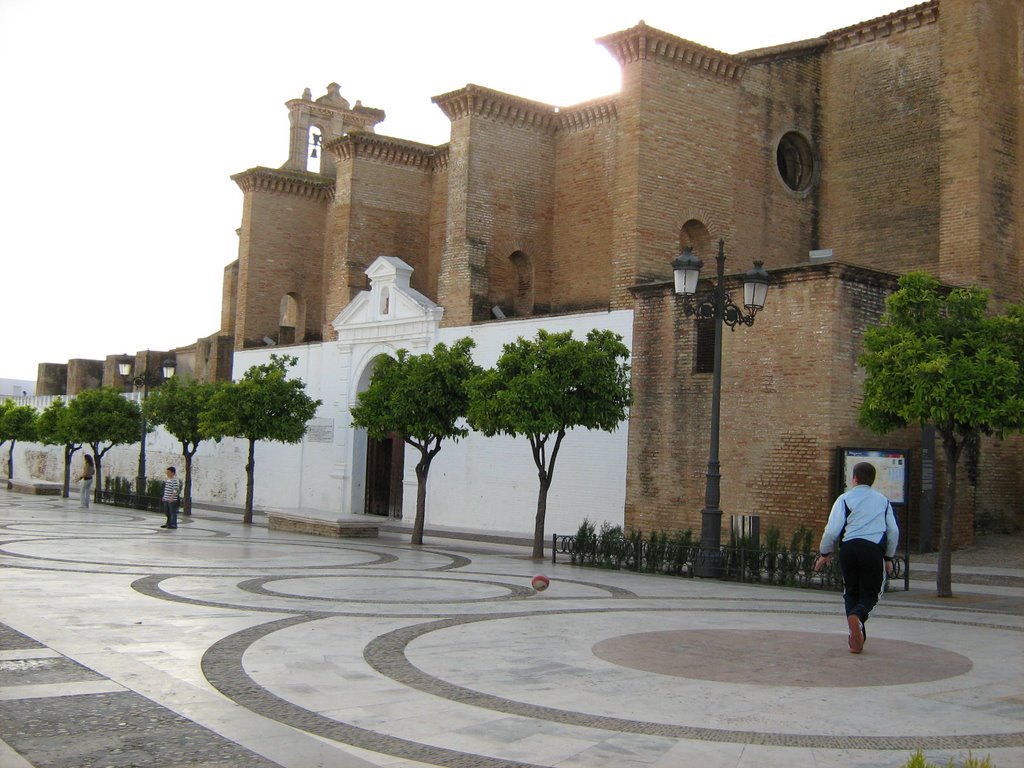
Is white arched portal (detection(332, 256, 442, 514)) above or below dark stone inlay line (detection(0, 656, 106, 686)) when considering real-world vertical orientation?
above

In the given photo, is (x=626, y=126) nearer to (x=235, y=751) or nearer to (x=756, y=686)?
(x=756, y=686)

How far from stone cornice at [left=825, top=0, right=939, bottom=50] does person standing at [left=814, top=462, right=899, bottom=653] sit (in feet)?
55.0

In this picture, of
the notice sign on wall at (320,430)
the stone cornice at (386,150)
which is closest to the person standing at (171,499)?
the notice sign on wall at (320,430)

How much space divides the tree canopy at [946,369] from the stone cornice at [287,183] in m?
24.0

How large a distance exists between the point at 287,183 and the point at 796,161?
16.4m

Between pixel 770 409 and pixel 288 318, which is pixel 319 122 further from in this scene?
pixel 770 409

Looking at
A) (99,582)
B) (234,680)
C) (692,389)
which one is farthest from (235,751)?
(692,389)

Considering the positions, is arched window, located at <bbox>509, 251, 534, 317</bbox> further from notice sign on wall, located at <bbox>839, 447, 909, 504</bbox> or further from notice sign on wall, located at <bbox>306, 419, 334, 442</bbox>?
notice sign on wall, located at <bbox>839, 447, 909, 504</bbox>

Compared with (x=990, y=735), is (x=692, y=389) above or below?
above

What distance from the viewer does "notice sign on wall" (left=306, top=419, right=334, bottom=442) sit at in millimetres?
29906

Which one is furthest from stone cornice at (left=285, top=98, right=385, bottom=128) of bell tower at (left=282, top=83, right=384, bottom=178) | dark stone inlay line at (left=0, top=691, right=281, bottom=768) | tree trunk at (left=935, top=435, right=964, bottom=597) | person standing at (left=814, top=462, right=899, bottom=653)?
dark stone inlay line at (left=0, top=691, right=281, bottom=768)

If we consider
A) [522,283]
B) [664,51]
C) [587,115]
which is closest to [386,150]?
[522,283]

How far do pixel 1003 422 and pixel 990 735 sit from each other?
24.7 feet

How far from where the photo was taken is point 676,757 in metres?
5.27
